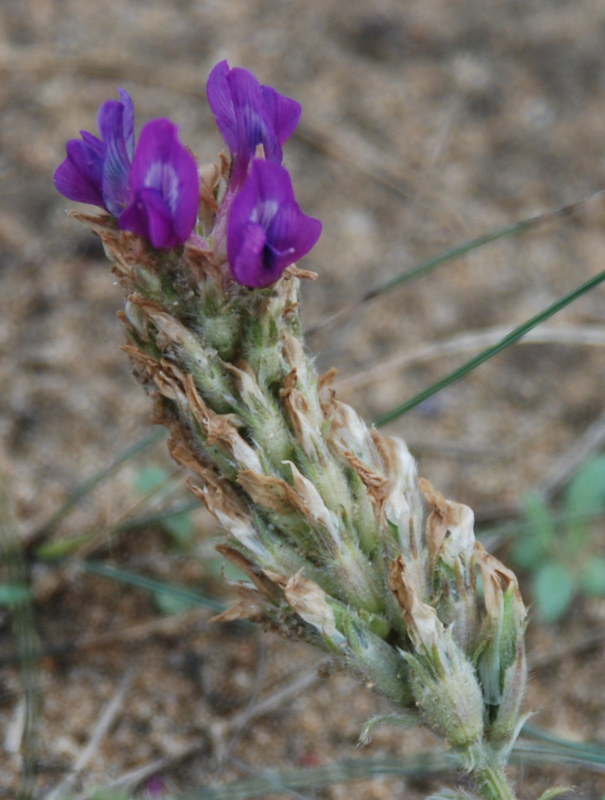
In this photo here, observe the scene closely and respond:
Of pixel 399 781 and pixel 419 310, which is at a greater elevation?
pixel 419 310

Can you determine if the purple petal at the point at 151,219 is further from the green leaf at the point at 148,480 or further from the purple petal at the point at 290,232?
the green leaf at the point at 148,480

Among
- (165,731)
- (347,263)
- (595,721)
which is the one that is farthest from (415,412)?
(165,731)

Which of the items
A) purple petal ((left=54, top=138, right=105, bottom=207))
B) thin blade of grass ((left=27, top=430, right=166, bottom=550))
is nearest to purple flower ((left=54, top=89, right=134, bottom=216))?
purple petal ((left=54, top=138, right=105, bottom=207))

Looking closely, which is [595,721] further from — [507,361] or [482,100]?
[482,100]

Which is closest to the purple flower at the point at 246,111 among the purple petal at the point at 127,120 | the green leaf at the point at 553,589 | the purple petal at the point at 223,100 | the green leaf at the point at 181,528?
the purple petal at the point at 223,100

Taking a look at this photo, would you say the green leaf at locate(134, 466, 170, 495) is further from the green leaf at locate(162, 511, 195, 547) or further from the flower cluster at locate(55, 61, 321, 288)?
the flower cluster at locate(55, 61, 321, 288)

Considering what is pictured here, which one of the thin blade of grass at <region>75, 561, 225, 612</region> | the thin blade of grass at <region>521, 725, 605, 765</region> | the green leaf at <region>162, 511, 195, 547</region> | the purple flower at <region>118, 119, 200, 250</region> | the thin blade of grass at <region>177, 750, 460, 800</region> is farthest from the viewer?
the green leaf at <region>162, 511, 195, 547</region>

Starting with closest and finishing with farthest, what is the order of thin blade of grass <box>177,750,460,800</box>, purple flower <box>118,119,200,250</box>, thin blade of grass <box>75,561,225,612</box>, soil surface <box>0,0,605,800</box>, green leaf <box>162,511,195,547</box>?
purple flower <box>118,119,200,250</box> < thin blade of grass <box>177,750,460,800</box> < thin blade of grass <box>75,561,225,612</box> < soil surface <box>0,0,605,800</box> < green leaf <box>162,511,195,547</box>
